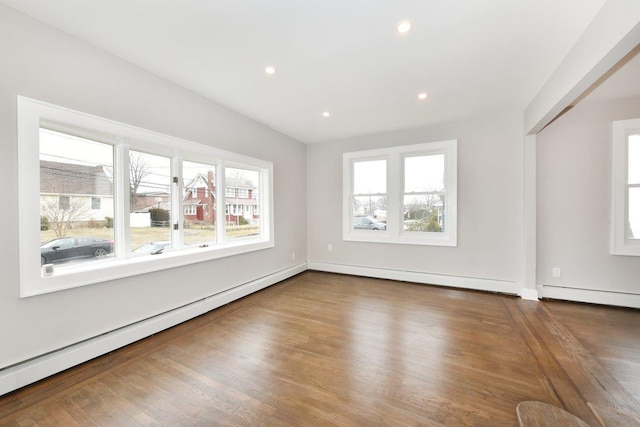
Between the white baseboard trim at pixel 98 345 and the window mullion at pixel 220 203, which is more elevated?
the window mullion at pixel 220 203

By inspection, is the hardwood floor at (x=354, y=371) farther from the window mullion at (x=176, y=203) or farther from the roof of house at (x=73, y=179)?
the roof of house at (x=73, y=179)

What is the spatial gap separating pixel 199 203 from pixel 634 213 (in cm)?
566

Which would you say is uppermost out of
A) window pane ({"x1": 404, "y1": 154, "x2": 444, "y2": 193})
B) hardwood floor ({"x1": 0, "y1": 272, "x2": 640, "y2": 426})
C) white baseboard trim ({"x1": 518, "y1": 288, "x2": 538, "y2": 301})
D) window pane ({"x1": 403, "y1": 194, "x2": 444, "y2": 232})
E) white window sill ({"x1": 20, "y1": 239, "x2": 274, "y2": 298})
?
window pane ({"x1": 404, "y1": 154, "x2": 444, "y2": 193})

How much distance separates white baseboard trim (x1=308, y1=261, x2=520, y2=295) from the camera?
3775 mm

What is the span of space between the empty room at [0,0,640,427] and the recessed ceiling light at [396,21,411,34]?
16 mm

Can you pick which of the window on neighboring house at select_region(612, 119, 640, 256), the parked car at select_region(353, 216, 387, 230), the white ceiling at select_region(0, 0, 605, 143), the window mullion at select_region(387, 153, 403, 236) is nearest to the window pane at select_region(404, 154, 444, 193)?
the window mullion at select_region(387, 153, 403, 236)

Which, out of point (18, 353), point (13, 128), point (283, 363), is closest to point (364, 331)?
point (283, 363)

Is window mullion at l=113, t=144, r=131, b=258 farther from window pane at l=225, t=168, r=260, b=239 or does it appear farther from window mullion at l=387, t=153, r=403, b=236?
window mullion at l=387, t=153, r=403, b=236

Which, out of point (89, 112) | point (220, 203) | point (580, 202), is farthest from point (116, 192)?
point (580, 202)

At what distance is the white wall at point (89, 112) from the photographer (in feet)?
5.74

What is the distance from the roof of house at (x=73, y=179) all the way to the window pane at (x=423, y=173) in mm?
4204

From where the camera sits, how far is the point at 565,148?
344cm

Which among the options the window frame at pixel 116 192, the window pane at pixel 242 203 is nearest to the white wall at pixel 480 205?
the window pane at pixel 242 203

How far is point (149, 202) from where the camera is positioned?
9.04 ft
